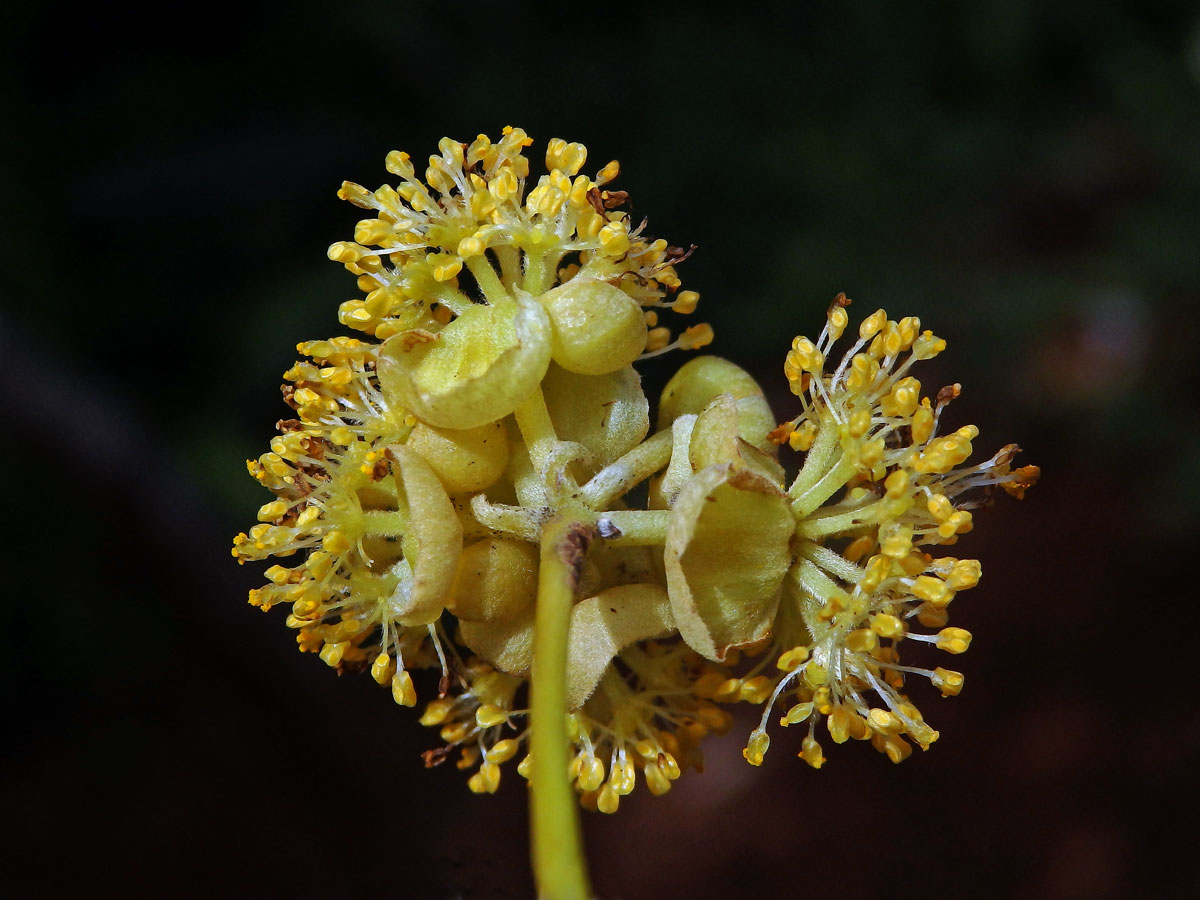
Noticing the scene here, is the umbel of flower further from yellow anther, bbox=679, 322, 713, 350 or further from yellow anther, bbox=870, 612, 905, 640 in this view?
yellow anther, bbox=870, 612, 905, 640

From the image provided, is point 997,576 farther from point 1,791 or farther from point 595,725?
point 1,791

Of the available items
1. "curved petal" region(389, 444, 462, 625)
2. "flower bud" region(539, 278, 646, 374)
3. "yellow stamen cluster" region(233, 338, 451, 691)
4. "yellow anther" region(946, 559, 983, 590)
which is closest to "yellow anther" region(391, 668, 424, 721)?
"yellow stamen cluster" region(233, 338, 451, 691)

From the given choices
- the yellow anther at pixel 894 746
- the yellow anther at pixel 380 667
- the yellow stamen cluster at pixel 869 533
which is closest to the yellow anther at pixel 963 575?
the yellow stamen cluster at pixel 869 533

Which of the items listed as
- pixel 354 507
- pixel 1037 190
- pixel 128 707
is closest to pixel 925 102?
pixel 1037 190

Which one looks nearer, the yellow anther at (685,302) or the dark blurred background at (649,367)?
the yellow anther at (685,302)

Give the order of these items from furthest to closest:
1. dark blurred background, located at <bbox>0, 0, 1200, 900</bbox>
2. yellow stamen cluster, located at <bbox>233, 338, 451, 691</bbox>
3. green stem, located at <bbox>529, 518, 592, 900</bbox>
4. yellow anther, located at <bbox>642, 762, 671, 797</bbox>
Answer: dark blurred background, located at <bbox>0, 0, 1200, 900</bbox>
yellow anther, located at <bbox>642, 762, 671, 797</bbox>
yellow stamen cluster, located at <bbox>233, 338, 451, 691</bbox>
green stem, located at <bbox>529, 518, 592, 900</bbox>

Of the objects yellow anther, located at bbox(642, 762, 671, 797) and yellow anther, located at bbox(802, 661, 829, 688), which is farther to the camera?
yellow anther, located at bbox(642, 762, 671, 797)

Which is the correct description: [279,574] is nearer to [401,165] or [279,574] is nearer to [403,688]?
[403,688]

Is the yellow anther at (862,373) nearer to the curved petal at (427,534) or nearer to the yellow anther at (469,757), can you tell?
the curved petal at (427,534)
